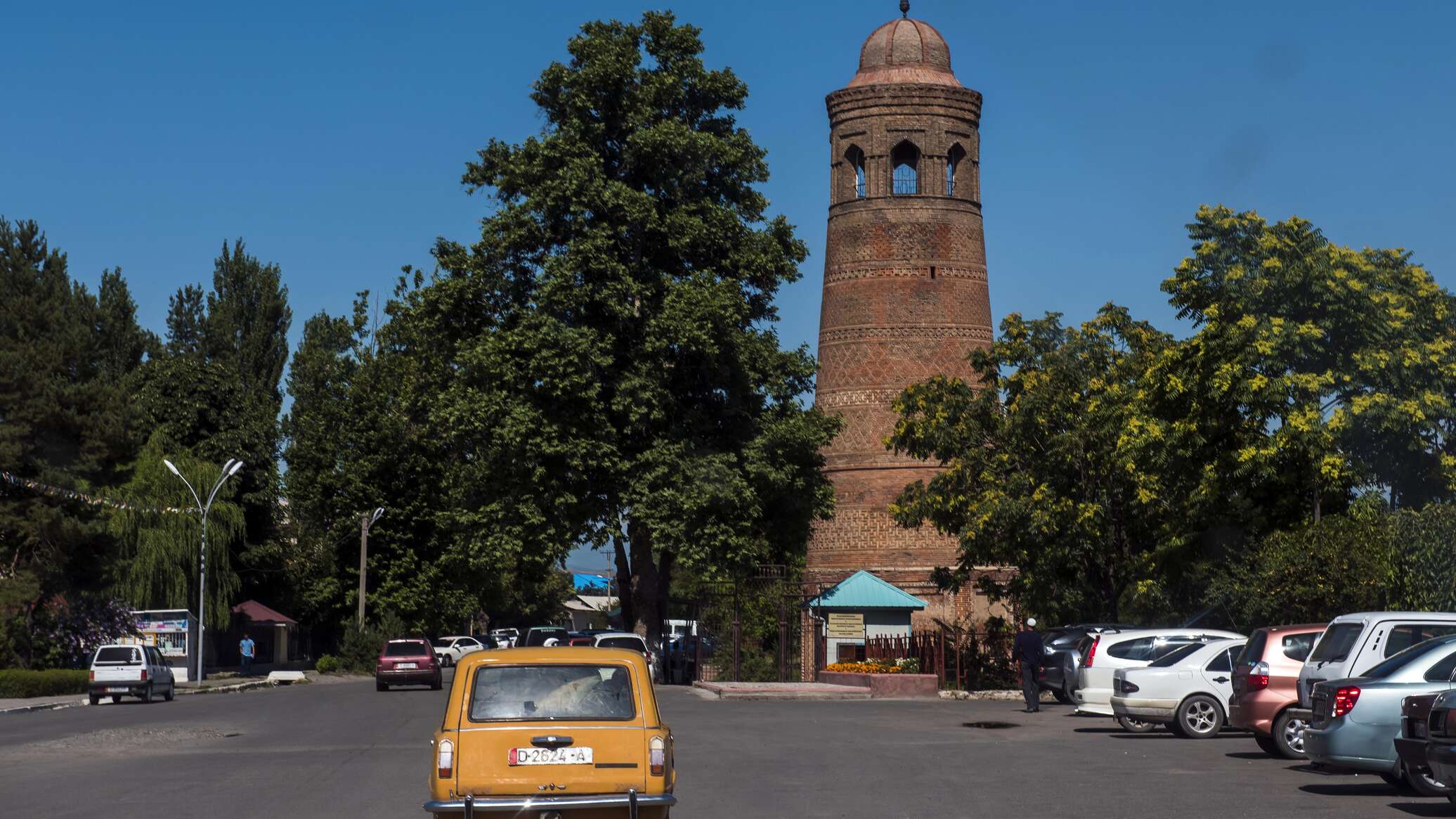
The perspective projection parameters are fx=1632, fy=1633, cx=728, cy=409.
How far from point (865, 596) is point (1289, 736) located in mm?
22639

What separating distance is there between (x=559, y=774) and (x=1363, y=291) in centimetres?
2667

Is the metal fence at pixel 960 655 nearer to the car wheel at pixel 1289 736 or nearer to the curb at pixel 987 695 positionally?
the curb at pixel 987 695

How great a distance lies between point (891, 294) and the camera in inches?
2124

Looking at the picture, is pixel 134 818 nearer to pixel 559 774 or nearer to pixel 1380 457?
pixel 559 774

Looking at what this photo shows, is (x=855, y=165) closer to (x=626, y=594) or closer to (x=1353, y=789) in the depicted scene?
(x=626, y=594)

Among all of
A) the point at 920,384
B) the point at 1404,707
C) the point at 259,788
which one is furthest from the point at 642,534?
the point at 1404,707

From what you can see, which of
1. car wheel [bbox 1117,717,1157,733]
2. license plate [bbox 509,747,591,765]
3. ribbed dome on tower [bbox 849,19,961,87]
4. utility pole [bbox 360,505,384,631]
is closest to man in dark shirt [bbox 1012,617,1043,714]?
car wheel [bbox 1117,717,1157,733]

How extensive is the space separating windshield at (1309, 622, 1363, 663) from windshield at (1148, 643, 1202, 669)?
5.66 metres

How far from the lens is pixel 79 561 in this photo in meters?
48.7

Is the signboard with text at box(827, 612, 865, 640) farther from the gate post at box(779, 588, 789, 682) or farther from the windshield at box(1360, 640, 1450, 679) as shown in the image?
the windshield at box(1360, 640, 1450, 679)

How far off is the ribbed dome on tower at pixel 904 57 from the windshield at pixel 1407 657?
138 feet

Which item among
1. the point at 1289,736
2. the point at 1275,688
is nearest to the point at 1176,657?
the point at 1275,688

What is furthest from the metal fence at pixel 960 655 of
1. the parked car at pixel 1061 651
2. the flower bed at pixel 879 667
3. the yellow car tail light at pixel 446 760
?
the yellow car tail light at pixel 446 760

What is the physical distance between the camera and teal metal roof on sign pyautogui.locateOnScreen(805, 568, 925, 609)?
41375 millimetres
